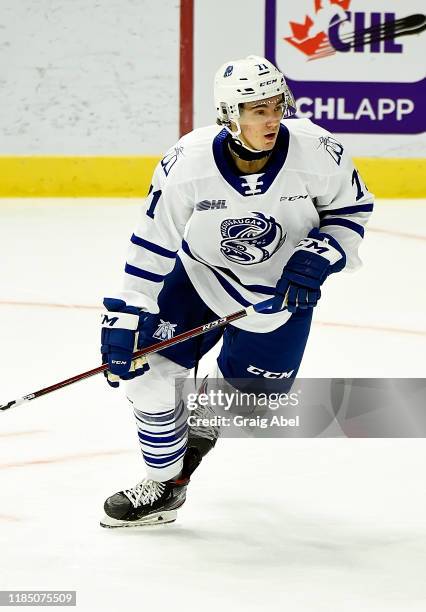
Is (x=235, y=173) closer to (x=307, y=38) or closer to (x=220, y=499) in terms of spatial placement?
(x=220, y=499)

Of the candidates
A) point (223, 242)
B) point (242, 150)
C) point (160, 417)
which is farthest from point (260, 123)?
point (160, 417)

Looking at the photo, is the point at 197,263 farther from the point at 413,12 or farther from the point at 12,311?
the point at 413,12

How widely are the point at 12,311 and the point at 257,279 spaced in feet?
6.72

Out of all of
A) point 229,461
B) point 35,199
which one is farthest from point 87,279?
point 229,461

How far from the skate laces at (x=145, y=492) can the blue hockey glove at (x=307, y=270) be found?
0.52m

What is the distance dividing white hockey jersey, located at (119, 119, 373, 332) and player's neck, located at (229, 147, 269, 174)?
0.01 metres

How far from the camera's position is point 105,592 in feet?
7.91

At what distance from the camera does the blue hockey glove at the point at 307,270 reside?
106 inches

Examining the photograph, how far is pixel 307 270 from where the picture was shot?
2684 mm

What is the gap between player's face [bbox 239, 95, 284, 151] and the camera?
263cm

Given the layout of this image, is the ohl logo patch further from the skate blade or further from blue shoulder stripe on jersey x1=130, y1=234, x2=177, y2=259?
the skate blade

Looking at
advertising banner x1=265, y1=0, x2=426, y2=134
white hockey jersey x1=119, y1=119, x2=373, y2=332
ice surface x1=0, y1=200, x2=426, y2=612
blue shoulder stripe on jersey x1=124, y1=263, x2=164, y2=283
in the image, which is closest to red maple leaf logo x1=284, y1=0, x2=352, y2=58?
advertising banner x1=265, y1=0, x2=426, y2=134

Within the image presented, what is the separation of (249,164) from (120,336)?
1.52ft

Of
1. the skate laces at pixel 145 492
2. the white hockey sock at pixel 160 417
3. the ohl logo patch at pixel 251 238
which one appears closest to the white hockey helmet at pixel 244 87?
the ohl logo patch at pixel 251 238
